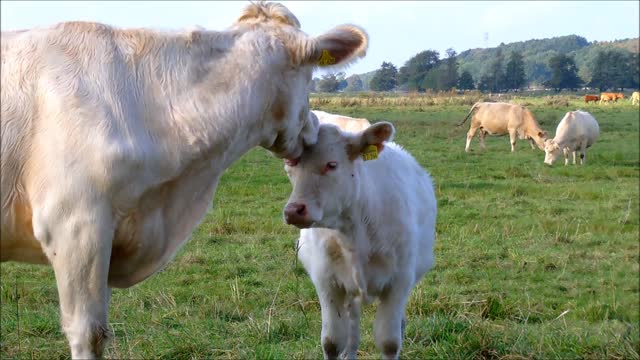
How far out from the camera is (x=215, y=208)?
13281mm

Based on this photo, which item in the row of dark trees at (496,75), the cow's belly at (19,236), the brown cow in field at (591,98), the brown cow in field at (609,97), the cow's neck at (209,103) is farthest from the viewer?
the brown cow in field at (609,97)

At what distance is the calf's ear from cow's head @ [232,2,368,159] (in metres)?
1.10

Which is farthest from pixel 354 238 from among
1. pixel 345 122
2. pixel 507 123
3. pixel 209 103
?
pixel 507 123

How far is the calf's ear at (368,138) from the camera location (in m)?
5.18

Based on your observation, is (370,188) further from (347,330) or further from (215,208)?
(215,208)

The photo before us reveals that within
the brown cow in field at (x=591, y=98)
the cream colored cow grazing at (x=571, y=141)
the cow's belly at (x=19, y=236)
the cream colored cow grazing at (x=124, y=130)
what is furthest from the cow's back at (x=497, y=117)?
the brown cow in field at (x=591, y=98)

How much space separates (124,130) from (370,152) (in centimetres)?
222

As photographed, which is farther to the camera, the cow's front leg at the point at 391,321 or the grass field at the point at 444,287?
the grass field at the point at 444,287

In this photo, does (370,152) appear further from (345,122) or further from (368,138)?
(345,122)

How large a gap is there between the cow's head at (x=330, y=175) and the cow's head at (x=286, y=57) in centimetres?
84

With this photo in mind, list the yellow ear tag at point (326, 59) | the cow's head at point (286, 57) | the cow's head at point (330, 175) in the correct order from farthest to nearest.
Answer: the cow's head at point (330, 175) → the yellow ear tag at point (326, 59) → the cow's head at point (286, 57)

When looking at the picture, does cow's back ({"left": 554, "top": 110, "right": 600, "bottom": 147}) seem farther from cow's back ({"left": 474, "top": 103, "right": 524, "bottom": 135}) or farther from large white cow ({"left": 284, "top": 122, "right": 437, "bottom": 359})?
large white cow ({"left": 284, "top": 122, "right": 437, "bottom": 359})

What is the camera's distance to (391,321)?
5.30 metres

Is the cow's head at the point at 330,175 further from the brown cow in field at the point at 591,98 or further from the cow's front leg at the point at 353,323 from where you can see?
the brown cow in field at the point at 591,98
